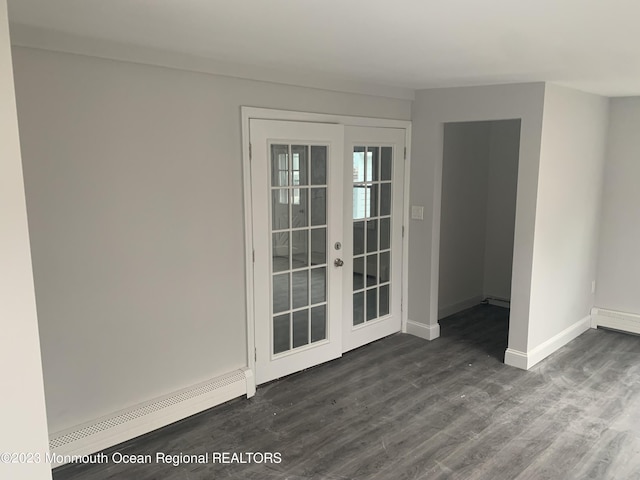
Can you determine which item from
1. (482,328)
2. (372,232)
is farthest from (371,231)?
(482,328)

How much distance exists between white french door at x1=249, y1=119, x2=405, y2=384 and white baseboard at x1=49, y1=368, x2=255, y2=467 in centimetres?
30

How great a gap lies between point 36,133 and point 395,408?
287 centimetres

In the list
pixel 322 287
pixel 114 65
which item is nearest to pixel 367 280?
pixel 322 287

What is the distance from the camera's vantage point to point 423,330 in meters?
4.88

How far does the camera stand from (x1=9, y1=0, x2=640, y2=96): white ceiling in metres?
1.99

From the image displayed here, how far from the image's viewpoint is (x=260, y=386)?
384 cm

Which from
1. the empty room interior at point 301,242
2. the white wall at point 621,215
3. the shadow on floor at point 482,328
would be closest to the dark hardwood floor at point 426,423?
the empty room interior at point 301,242

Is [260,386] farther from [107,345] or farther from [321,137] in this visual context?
[321,137]

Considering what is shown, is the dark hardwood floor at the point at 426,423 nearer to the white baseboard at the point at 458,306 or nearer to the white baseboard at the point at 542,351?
the white baseboard at the point at 542,351

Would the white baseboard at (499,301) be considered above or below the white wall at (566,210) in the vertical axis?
below

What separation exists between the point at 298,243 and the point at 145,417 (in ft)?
5.45

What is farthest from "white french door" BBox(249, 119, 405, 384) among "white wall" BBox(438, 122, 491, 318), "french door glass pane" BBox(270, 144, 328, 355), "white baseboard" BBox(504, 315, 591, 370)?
"white baseboard" BBox(504, 315, 591, 370)

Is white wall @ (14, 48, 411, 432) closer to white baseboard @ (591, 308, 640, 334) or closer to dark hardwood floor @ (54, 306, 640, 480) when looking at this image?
dark hardwood floor @ (54, 306, 640, 480)

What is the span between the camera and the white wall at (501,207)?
18.4 feet
